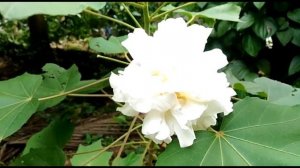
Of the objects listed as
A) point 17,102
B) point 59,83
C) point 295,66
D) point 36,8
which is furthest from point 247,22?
point 36,8

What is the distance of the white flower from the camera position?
1.68ft

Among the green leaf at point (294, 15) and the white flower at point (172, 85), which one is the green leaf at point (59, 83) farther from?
the green leaf at point (294, 15)

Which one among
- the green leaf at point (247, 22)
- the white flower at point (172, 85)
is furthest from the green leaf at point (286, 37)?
the white flower at point (172, 85)

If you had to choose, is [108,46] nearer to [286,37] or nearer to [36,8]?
[36,8]

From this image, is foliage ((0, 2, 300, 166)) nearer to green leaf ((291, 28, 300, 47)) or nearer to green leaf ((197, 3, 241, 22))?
green leaf ((197, 3, 241, 22))

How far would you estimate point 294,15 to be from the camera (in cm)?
179

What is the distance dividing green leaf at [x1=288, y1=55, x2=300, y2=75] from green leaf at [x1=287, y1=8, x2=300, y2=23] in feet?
0.52

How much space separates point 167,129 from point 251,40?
1416mm

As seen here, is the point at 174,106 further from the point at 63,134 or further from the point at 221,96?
the point at 63,134

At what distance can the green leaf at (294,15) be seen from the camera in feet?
5.82

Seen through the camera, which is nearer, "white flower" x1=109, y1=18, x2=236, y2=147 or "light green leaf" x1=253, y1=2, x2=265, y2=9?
"white flower" x1=109, y1=18, x2=236, y2=147

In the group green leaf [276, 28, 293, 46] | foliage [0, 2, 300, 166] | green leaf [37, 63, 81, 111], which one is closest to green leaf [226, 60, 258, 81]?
green leaf [276, 28, 293, 46]

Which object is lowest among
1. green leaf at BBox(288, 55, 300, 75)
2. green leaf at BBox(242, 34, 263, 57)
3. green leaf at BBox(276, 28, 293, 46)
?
green leaf at BBox(288, 55, 300, 75)

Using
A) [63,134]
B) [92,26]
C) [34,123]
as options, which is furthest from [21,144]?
[92,26]
